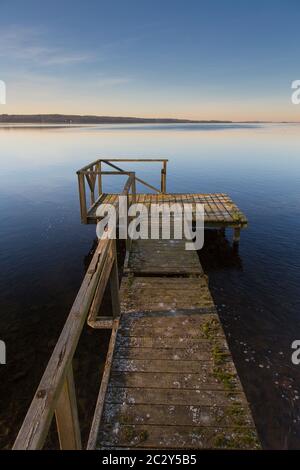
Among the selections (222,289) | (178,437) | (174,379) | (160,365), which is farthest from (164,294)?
(178,437)

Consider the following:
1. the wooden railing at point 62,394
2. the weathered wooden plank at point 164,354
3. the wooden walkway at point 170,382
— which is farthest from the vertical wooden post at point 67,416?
the weathered wooden plank at point 164,354

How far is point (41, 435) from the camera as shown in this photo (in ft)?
6.07

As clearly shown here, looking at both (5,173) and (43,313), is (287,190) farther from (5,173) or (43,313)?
(5,173)

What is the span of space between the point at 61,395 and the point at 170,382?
2296mm

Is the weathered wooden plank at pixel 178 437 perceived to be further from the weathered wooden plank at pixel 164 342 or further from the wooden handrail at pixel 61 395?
the weathered wooden plank at pixel 164 342

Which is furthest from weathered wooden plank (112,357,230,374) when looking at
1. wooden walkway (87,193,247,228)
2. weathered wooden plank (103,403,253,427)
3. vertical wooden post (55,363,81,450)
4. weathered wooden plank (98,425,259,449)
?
wooden walkway (87,193,247,228)

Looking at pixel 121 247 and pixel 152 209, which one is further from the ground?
pixel 152 209

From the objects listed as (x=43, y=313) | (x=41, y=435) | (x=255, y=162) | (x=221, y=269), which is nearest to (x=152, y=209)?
(x=221, y=269)

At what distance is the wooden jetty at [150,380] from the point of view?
2619mm

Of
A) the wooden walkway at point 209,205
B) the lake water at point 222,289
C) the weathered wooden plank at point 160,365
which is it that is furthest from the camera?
the wooden walkway at point 209,205

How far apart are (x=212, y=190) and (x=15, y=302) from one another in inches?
702

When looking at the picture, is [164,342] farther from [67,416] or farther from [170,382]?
[67,416]

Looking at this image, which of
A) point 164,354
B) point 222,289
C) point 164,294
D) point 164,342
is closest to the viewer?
point 164,354

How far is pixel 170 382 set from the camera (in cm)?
442
